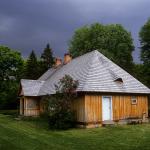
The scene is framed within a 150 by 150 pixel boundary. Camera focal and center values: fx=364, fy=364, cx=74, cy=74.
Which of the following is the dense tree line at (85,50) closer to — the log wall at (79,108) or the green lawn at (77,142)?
the log wall at (79,108)

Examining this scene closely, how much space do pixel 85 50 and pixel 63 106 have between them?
39854 mm

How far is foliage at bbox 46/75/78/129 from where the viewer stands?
89.3ft

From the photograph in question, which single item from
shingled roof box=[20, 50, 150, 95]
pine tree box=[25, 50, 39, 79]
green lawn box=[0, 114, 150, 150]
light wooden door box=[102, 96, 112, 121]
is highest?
pine tree box=[25, 50, 39, 79]

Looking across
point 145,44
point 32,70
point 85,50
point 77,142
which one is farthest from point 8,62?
point 77,142

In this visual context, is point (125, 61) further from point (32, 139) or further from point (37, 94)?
point (32, 139)

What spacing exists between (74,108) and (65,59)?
13.9 metres

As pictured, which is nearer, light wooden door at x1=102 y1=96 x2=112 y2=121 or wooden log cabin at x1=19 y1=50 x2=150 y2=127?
wooden log cabin at x1=19 y1=50 x2=150 y2=127

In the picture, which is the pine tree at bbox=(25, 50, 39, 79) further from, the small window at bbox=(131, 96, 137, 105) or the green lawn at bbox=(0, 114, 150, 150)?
the green lawn at bbox=(0, 114, 150, 150)

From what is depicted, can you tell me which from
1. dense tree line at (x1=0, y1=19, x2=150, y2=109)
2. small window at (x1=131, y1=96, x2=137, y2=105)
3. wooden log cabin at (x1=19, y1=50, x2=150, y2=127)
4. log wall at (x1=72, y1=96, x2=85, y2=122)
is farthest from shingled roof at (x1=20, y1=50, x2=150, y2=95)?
dense tree line at (x1=0, y1=19, x2=150, y2=109)

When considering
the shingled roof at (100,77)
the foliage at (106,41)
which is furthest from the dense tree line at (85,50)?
the shingled roof at (100,77)

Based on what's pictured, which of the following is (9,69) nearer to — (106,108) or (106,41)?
(106,41)

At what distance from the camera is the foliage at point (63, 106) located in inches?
1072

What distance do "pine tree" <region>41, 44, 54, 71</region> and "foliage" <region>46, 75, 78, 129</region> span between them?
37889 mm

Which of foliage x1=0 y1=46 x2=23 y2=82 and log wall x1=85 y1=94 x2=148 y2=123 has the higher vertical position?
foliage x1=0 y1=46 x2=23 y2=82
